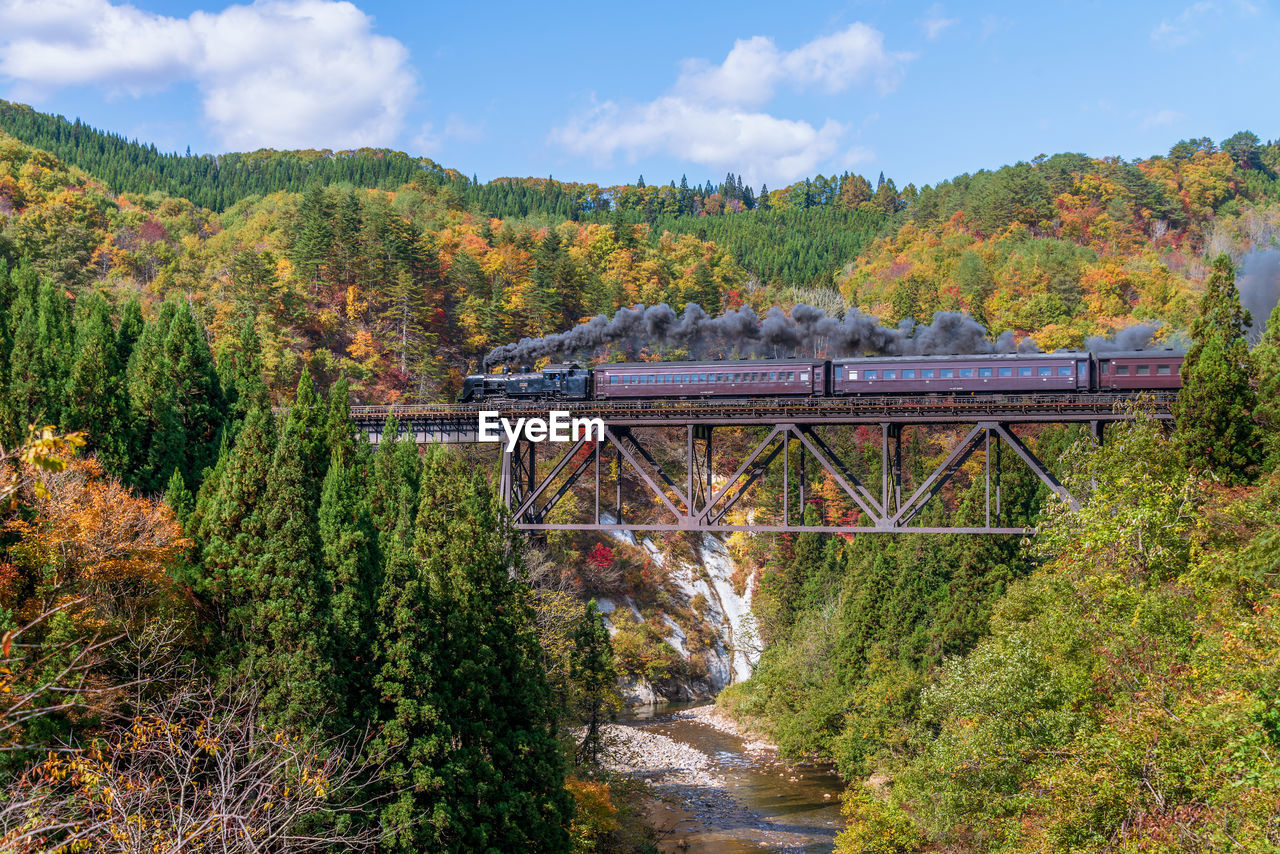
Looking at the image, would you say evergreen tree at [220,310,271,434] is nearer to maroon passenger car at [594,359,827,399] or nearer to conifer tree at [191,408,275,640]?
conifer tree at [191,408,275,640]

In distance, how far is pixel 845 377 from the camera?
38594 millimetres

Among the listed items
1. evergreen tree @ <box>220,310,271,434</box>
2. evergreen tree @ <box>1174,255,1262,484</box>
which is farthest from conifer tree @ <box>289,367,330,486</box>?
evergreen tree @ <box>1174,255,1262,484</box>

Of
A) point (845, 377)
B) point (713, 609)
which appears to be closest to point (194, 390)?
point (845, 377)

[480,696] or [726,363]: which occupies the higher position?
[726,363]

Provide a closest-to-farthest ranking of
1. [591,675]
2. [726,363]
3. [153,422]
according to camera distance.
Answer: [591,675], [153,422], [726,363]

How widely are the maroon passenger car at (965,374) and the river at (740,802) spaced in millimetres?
18079

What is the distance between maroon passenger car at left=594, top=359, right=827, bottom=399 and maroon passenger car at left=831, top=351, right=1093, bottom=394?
1.20 meters

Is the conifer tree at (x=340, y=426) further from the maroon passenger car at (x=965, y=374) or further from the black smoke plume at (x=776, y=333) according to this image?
the maroon passenger car at (x=965, y=374)

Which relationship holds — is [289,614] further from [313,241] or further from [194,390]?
[313,241]

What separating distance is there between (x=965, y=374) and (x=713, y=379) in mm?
9518

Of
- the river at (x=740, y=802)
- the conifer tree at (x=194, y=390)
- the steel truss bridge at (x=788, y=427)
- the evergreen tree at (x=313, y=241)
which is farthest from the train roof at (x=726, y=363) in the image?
the evergreen tree at (x=313, y=241)

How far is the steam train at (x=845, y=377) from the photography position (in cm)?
3616

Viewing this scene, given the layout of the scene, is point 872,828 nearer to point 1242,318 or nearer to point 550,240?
point 1242,318

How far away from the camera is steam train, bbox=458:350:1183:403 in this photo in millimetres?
36156
